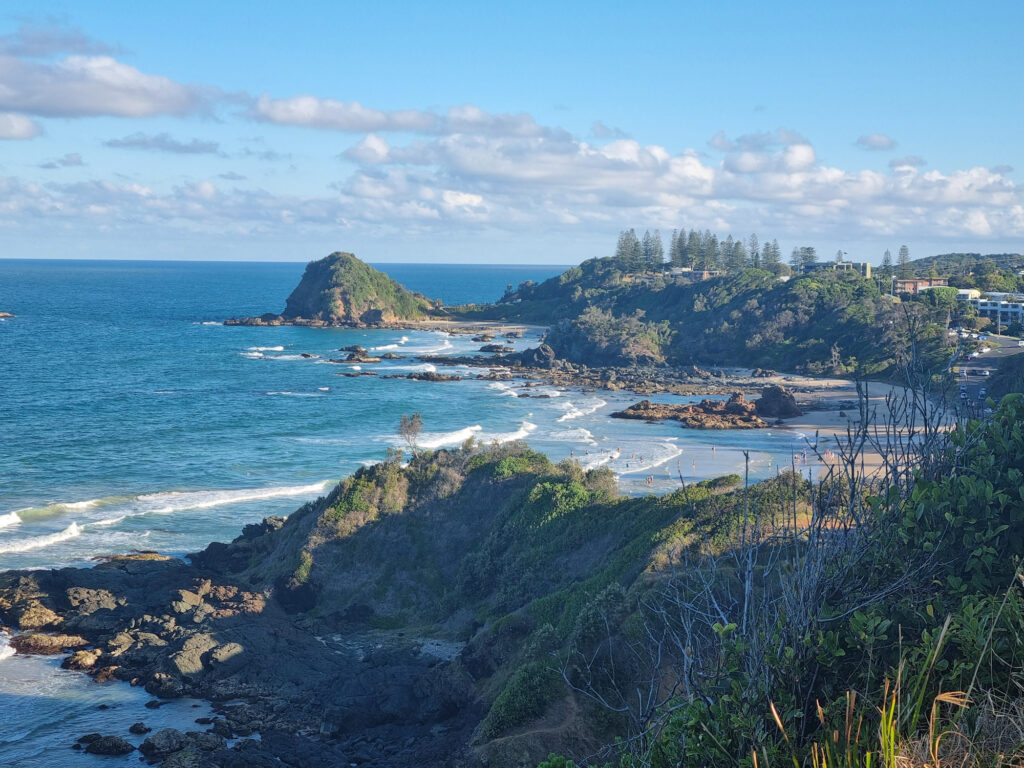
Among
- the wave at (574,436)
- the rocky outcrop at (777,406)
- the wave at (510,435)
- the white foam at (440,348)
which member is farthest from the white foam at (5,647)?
the white foam at (440,348)

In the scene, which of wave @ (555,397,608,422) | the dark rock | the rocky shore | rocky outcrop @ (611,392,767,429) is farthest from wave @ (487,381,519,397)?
the dark rock

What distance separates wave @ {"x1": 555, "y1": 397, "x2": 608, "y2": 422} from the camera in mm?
59803

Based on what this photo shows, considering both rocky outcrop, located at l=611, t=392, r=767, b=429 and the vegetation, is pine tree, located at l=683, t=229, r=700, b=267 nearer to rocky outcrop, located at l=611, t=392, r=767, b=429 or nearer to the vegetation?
the vegetation

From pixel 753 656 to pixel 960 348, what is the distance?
16.4 feet

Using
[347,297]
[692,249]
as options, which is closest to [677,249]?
[692,249]

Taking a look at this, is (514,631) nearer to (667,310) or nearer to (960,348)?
(960,348)

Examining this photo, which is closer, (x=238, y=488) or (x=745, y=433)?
(x=238, y=488)

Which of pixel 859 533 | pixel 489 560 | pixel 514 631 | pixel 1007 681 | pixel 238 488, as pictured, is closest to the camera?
pixel 1007 681

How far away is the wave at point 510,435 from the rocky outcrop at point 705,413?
7.82 meters

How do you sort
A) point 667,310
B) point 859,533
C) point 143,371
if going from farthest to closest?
1. point 667,310
2. point 143,371
3. point 859,533

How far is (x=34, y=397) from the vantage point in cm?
6228

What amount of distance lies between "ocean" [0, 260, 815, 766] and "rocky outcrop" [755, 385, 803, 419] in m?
4.77

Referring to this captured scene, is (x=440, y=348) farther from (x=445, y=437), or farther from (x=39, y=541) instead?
(x=39, y=541)

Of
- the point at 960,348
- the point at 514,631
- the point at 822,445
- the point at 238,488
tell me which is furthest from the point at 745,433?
the point at 960,348
